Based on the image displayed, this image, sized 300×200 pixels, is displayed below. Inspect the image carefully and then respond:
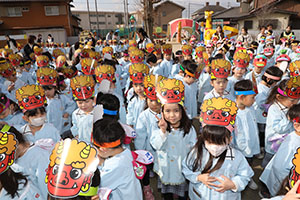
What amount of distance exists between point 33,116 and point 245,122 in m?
3.04

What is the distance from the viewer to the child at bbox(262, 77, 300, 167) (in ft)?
9.29

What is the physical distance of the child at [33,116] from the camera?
2900 mm

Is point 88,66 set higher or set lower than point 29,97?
higher

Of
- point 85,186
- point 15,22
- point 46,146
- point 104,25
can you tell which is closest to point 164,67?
point 46,146

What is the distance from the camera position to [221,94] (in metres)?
3.87

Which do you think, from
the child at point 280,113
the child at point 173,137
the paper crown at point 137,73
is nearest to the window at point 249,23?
the paper crown at point 137,73

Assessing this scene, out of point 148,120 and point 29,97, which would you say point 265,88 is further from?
point 29,97

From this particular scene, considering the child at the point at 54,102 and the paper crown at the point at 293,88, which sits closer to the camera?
the paper crown at the point at 293,88

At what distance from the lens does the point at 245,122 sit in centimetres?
297

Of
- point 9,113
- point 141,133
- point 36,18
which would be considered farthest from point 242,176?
point 36,18

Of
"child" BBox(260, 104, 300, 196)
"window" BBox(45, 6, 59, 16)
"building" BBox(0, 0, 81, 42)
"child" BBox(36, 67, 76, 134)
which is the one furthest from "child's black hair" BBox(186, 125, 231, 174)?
"window" BBox(45, 6, 59, 16)

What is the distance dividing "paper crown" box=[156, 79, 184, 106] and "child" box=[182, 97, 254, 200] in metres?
0.54

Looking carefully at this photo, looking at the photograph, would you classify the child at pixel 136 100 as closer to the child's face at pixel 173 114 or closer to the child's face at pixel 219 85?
the child's face at pixel 173 114

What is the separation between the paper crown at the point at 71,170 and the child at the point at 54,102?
2.89m
